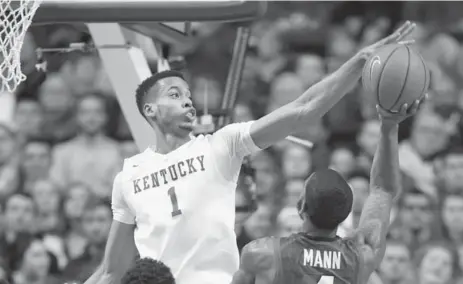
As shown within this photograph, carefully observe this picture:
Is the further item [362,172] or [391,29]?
[391,29]

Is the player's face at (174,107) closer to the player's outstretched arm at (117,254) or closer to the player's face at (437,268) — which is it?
the player's outstretched arm at (117,254)

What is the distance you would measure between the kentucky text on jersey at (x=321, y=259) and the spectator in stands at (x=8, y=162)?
5.83 meters

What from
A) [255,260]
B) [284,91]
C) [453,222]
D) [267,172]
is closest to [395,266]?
[453,222]

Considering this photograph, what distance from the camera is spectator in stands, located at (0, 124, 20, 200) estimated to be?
9.75m

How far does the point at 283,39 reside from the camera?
453 inches

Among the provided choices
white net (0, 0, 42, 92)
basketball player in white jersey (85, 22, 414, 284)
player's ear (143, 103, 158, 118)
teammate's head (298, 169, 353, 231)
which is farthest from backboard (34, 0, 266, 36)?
teammate's head (298, 169, 353, 231)

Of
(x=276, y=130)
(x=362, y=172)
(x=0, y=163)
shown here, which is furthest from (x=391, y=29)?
(x=276, y=130)

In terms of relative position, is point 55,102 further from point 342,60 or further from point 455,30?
point 455,30

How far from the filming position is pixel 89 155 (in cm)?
1003

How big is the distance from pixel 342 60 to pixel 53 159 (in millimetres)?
3084

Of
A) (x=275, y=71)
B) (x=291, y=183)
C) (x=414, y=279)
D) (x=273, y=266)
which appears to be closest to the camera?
(x=273, y=266)

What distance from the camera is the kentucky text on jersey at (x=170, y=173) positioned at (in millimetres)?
5098

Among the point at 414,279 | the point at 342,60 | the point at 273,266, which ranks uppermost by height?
the point at 342,60

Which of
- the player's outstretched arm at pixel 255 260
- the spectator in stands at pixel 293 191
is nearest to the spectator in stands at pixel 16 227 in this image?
the spectator in stands at pixel 293 191
